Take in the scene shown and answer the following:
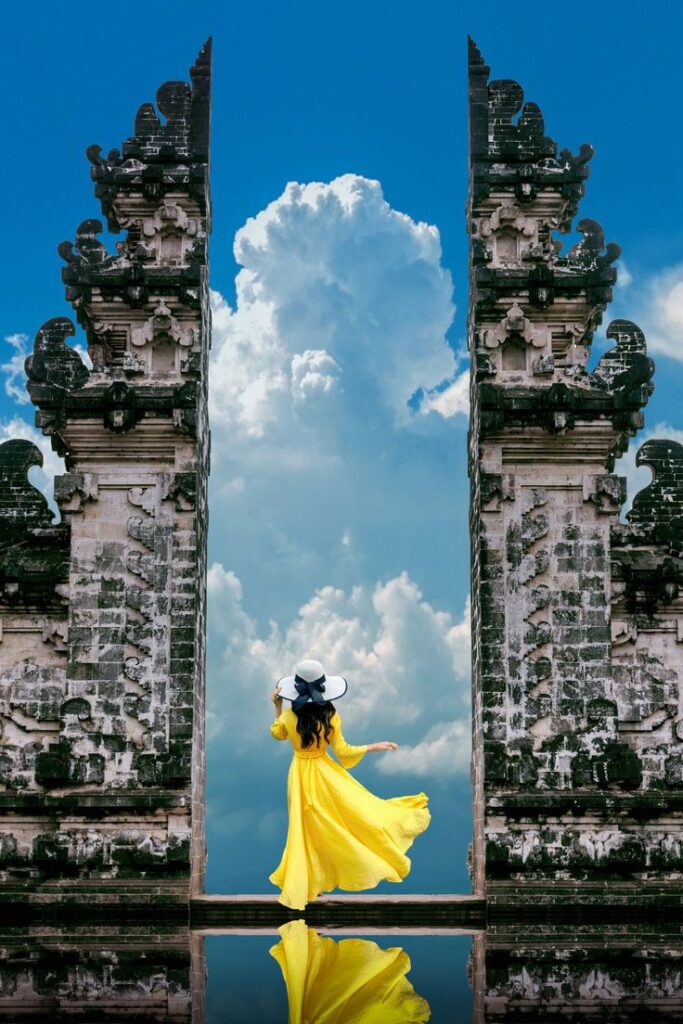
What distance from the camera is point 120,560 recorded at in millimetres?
14508

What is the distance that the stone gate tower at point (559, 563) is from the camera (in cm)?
1383

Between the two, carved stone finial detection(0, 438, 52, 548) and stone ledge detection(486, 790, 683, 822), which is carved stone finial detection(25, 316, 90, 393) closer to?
carved stone finial detection(0, 438, 52, 548)

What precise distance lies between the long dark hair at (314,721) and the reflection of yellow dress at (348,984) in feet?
7.96

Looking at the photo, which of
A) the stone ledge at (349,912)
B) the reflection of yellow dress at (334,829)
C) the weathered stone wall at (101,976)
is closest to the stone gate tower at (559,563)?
the stone ledge at (349,912)

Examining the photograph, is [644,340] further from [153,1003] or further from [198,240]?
[153,1003]

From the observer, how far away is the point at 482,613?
1422 cm

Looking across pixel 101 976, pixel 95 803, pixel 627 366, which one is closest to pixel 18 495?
pixel 95 803

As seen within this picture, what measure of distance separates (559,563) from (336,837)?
12.7 ft

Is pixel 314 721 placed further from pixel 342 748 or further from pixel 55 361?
pixel 55 361

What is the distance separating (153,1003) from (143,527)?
690 centimetres

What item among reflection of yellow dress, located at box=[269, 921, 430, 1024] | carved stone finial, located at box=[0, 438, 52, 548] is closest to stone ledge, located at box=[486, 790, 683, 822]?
reflection of yellow dress, located at box=[269, 921, 430, 1024]

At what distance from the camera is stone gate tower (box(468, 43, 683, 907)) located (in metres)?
13.8

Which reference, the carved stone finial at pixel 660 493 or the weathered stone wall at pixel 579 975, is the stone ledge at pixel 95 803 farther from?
the carved stone finial at pixel 660 493

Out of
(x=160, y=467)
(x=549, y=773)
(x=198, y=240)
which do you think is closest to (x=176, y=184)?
(x=198, y=240)
